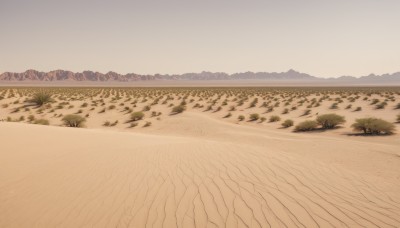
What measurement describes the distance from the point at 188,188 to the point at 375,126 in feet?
43.1

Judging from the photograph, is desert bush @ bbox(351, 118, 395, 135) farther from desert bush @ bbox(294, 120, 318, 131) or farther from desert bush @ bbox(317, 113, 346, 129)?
desert bush @ bbox(294, 120, 318, 131)

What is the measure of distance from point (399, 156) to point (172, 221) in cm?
820

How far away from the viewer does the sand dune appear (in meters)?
4.14

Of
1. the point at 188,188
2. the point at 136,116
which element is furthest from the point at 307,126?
the point at 188,188

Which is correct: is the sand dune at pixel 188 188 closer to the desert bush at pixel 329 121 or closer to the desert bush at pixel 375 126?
the desert bush at pixel 375 126

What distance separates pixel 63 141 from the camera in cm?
983

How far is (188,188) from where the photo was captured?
517cm

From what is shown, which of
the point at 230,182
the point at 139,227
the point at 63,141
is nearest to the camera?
the point at 139,227

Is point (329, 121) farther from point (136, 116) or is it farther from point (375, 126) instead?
point (136, 116)

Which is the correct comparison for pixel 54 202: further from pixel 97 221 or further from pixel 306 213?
pixel 306 213

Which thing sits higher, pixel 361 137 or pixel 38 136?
pixel 38 136

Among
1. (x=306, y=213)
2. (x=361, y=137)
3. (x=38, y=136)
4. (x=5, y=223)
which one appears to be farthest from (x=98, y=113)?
(x=306, y=213)

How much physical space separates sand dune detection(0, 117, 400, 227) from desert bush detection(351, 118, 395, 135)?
20.3 ft

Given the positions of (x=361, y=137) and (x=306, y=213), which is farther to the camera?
(x=361, y=137)
